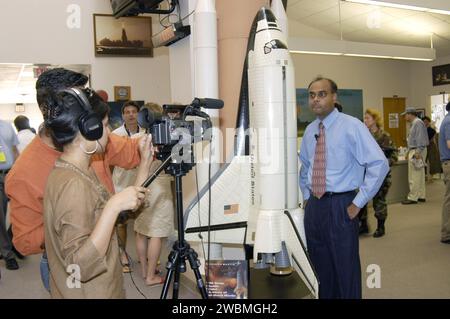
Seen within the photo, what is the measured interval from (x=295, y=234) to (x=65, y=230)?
1.71 m

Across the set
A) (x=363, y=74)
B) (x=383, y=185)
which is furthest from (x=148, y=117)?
(x=363, y=74)

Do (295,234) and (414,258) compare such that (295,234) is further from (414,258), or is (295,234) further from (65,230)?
(414,258)

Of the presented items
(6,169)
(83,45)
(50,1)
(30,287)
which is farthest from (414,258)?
(50,1)

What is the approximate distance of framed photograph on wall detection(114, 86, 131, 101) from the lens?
696 cm

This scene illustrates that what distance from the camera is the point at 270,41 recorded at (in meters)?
2.67

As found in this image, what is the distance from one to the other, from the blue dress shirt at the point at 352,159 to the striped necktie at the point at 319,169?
0.03m

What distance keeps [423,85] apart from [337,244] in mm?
12007

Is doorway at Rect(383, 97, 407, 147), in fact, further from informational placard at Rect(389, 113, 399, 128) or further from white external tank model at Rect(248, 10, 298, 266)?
white external tank model at Rect(248, 10, 298, 266)

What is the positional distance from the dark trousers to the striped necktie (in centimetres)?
6

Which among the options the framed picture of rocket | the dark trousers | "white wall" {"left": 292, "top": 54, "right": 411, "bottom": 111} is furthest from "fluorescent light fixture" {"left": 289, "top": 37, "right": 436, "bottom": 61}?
the dark trousers

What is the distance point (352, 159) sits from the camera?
109 inches

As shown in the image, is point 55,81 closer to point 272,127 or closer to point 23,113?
point 272,127

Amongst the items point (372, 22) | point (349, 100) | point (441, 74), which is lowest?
point (349, 100)
